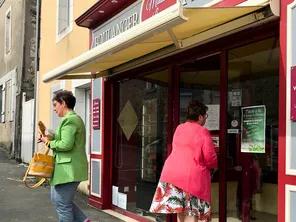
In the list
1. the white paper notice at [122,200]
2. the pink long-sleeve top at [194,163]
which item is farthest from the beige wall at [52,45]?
the pink long-sleeve top at [194,163]

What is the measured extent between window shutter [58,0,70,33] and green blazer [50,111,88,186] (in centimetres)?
560

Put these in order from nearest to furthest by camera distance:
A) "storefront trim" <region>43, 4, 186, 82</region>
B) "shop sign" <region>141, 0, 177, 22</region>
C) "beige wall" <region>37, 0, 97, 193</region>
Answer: "storefront trim" <region>43, 4, 186, 82</region> → "shop sign" <region>141, 0, 177, 22</region> → "beige wall" <region>37, 0, 97, 193</region>

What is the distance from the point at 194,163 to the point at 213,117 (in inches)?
36.1

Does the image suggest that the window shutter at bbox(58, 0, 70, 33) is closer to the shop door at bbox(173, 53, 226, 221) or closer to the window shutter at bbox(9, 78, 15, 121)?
the shop door at bbox(173, 53, 226, 221)

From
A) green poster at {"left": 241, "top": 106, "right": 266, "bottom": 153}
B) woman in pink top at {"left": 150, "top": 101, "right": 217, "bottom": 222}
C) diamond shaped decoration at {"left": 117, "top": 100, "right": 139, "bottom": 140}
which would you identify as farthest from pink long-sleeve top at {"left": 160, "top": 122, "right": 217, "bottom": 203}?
diamond shaped decoration at {"left": 117, "top": 100, "right": 139, "bottom": 140}

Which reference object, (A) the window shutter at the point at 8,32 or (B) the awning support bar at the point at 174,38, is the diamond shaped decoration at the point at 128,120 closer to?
(B) the awning support bar at the point at 174,38

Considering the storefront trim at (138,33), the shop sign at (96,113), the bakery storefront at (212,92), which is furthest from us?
the shop sign at (96,113)

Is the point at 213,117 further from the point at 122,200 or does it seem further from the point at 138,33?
the point at 122,200

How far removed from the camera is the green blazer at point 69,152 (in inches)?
Result: 170

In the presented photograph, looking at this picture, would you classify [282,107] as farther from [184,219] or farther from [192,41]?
[184,219]

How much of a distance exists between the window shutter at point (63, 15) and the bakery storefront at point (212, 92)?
3.04 metres

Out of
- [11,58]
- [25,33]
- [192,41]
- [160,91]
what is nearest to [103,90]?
[160,91]

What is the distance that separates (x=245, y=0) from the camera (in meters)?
3.75

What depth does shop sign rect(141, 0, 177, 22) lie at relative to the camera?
16.5 feet
